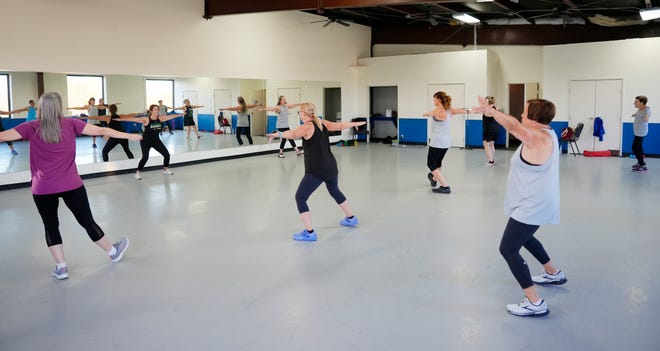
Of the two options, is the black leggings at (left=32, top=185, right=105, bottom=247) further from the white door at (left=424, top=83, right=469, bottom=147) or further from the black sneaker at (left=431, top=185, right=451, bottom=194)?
the white door at (left=424, top=83, right=469, bottom=147)

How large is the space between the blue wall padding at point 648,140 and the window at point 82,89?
12.5m

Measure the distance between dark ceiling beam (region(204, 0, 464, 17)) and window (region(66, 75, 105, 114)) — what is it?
324 cm

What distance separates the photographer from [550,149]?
11.0ft

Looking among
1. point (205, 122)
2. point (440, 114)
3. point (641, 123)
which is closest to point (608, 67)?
point (641, 123)

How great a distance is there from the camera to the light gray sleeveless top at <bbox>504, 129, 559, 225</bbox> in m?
3.39

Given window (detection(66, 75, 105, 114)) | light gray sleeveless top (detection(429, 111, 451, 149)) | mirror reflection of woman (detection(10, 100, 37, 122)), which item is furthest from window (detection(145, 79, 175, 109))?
light gray sleeveless top (detection(429, 111, 451, 149))

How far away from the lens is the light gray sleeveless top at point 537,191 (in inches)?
134

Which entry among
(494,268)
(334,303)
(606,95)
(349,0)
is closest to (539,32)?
(606,95)

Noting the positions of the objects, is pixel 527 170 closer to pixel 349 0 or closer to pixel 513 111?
pixel 349 0

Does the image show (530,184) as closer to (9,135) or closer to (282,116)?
(9,135)

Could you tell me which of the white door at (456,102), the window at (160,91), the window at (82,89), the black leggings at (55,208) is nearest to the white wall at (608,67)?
the white door at (456,102)

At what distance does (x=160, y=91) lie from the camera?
11.8 metres

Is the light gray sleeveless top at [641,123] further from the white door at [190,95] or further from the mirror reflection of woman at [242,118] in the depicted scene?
the white door at [190,95]

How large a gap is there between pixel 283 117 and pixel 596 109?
831 cm
